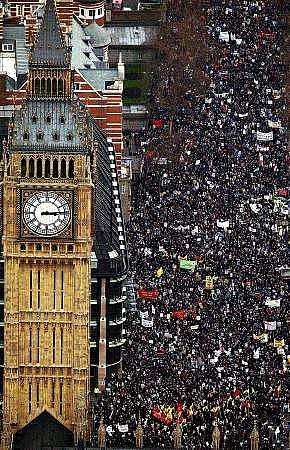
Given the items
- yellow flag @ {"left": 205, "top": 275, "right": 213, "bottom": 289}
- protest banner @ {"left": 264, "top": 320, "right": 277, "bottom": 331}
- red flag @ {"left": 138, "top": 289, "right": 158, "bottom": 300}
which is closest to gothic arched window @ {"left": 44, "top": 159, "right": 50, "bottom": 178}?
protest banner @ {"left": 264, "top": 320, "right": 277, "bottom": 331}

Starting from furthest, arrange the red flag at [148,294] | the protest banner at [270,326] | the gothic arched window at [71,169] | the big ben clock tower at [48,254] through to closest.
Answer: the red flag at [148,294]
the protest banner at [270,326]
the gothic arched window at [71,169]
the big ben clock tower at [48,254]

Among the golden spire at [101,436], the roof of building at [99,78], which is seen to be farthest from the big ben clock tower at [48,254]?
the roof of building at [99,78]

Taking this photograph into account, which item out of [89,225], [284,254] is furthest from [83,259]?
[284,254]

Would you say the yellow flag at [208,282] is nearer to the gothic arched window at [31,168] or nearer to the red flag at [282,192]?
the red flag at [282,192]

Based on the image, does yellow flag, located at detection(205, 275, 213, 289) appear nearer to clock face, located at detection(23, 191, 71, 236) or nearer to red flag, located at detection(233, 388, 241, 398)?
red flag, located at detection(233, 388, 241, 398)

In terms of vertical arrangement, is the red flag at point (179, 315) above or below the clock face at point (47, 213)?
below

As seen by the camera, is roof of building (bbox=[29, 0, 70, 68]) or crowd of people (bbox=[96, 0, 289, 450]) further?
crowd of people (bbox=[96, 0, 289, 450])
